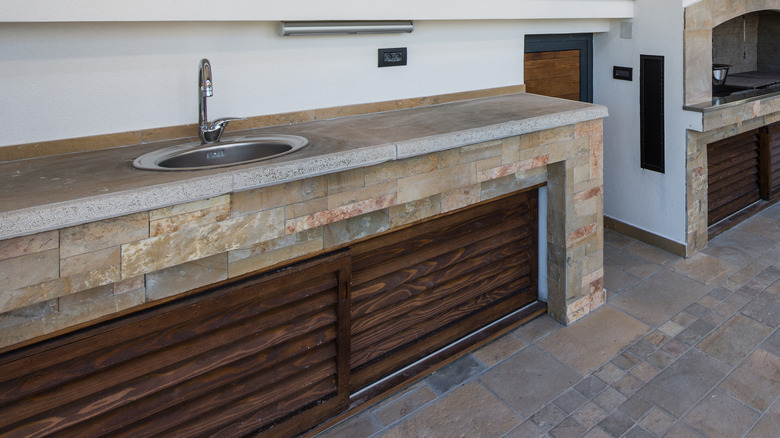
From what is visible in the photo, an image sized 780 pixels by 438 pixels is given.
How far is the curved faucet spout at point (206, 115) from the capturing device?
1.99 metres

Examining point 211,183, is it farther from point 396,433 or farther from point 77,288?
point 396,433

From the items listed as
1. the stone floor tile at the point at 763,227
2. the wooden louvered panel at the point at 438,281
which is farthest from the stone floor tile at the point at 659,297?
the stone floor tile at the point at 763,227

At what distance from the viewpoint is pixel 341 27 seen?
2416 millimetres

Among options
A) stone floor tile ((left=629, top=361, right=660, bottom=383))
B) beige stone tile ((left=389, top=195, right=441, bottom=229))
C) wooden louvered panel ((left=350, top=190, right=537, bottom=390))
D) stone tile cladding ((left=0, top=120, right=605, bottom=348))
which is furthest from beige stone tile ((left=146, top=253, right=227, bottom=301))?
stone floor tile ((left=629, top=361, right=660, bottom=383))

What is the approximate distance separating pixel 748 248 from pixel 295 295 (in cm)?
308

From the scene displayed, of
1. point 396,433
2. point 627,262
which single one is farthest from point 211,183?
point 627,262

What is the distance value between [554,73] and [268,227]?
8.33ft

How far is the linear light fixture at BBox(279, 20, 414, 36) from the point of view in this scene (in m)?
2.31

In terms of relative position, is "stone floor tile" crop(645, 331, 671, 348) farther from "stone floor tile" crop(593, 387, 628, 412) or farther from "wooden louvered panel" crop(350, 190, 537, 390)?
"wooden louvered panel" crop(350, 190, 537, 390)

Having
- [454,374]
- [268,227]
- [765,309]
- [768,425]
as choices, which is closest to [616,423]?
[768,425]

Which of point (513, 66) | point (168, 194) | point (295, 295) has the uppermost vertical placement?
point (513, 66)

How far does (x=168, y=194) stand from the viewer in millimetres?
1467

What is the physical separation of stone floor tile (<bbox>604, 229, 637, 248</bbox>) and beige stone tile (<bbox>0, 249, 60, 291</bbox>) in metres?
3.27

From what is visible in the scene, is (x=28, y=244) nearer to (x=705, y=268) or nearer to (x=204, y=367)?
(x=204, y=367)
